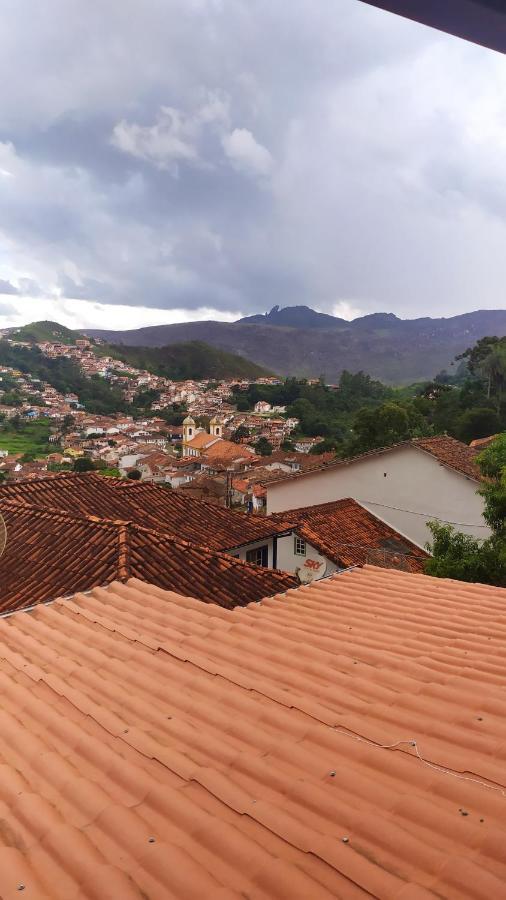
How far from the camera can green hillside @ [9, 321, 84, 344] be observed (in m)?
162

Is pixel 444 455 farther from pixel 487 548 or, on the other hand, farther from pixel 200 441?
pixel 200 441

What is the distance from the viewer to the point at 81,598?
512 cm

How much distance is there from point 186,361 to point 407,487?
16387cm

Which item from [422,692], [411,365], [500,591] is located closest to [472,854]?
[422,692]

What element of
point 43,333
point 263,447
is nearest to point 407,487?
point 263,447

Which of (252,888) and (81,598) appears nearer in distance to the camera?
(252,888)

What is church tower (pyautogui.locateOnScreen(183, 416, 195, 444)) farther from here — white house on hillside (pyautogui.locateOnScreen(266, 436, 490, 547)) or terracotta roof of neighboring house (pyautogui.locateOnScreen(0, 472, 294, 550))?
terracotta roof of neighboring house (pyautogui.locateOnScreen(0, 472, 294, 550))

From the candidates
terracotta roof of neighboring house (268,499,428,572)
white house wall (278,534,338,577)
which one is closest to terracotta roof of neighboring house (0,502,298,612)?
terracotta roof of neighboring house (268,499,428,572)

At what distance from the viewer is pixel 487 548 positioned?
10.4 metres

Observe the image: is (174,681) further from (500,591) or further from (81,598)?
(500,591)

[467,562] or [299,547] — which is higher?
[467,562]

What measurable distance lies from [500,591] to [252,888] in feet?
14.5

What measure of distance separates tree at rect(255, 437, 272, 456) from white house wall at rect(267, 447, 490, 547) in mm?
53709

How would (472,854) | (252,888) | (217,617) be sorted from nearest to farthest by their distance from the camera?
(252,888) → (472,854) → (217,617)
